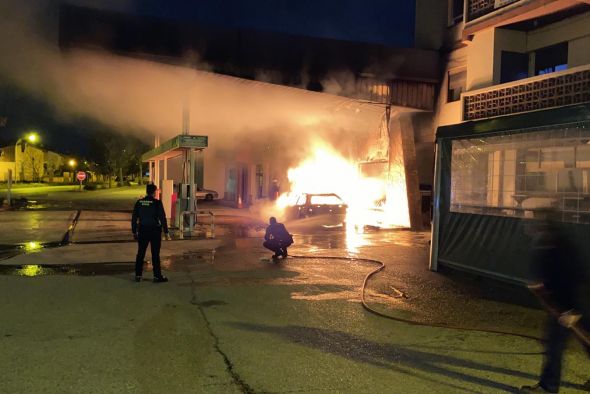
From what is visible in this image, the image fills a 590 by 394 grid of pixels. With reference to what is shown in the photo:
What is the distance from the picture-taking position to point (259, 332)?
5305 mm

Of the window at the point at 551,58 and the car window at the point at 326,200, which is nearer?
the window at the point at 551,58

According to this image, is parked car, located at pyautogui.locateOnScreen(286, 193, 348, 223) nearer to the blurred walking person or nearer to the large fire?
the large fire

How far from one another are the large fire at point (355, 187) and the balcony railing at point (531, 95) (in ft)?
15.5

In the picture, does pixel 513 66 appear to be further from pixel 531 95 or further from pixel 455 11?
pixel 455 11

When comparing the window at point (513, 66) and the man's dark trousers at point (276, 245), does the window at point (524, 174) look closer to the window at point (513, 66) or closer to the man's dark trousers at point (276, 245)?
the man's dark trousers at point (276, 245)

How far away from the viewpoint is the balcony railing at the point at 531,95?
1041cm

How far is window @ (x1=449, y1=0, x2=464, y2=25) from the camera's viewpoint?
16.3 metres

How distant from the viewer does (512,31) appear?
13.4 meters

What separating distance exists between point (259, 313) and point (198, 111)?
14580 millimetres

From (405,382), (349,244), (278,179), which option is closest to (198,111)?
(278,179)

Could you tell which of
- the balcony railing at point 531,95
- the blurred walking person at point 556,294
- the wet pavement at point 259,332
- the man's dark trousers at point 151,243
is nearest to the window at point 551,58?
the balcony railing at point 531,95

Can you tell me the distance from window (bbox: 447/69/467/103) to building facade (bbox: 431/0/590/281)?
2.03 meters

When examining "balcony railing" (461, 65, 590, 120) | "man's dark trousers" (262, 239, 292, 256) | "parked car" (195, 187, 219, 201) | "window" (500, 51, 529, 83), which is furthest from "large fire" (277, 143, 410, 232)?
"parked car" (195, 187, 219, 201)

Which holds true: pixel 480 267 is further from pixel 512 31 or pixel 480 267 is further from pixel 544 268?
pixel 512 31
